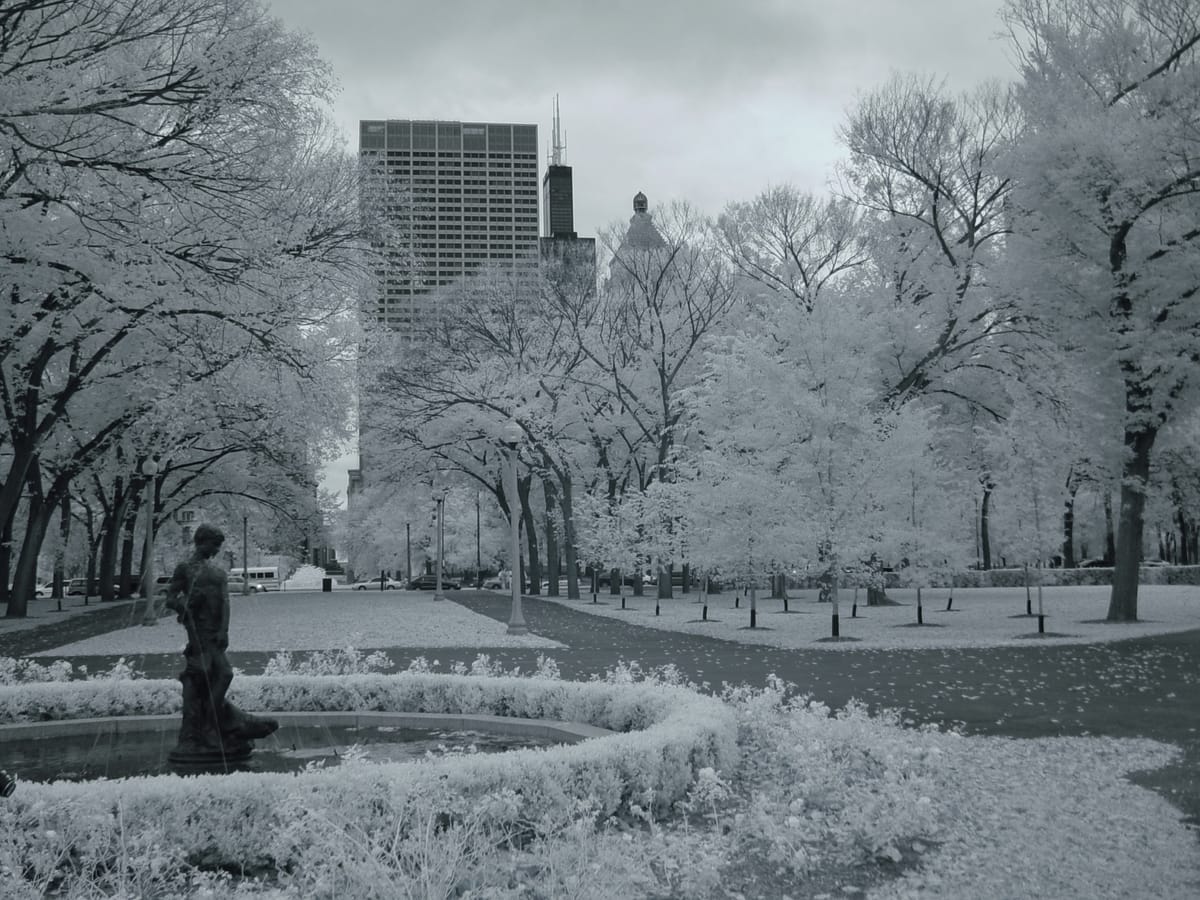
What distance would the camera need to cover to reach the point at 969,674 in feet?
52.0

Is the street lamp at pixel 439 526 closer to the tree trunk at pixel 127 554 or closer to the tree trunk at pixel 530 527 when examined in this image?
the tree trunk at pixel 530 527

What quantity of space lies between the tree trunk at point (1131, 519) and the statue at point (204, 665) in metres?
22.8

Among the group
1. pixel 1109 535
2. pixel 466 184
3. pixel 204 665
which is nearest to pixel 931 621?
pixel 204 665

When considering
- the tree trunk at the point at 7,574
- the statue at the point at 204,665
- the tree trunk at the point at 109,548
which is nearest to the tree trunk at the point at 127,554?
the tree trunk at the point at 109,548

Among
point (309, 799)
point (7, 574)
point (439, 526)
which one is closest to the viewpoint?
point (309, 799)

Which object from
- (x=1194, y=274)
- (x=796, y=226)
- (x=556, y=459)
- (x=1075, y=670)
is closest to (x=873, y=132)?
(x=796, y=226)

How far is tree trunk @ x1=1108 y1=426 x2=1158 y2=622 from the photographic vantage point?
81.5 ft

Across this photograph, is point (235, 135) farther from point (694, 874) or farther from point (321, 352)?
point (694, 874)

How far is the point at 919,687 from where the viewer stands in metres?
14.2

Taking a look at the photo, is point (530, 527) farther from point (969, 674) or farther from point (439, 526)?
point (969, 674)

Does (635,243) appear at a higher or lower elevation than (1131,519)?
higher

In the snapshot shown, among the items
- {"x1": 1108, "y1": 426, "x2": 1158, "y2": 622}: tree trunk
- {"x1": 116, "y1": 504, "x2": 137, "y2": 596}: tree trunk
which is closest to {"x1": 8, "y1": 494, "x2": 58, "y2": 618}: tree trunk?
{"x1": 116, "y1": 504, "x2": 137, "y2": 596}: tree trunk

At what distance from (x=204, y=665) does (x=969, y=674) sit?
40.0ft

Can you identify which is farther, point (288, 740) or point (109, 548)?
point (109, 548)
